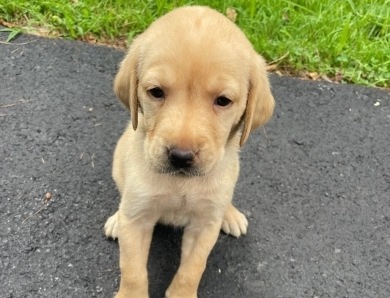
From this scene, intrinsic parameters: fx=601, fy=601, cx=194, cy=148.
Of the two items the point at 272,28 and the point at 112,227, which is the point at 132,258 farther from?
the point at 272,28

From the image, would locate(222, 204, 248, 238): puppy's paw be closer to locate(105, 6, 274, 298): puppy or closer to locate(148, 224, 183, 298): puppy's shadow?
locate(148, 224, 183, 298): puppy's shadow

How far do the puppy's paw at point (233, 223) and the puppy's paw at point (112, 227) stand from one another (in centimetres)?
71

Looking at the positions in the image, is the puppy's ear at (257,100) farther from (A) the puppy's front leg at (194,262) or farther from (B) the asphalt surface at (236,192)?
(B) the asphalt surface at (236,192)

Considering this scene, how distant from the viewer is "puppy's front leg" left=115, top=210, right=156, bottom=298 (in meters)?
3.31

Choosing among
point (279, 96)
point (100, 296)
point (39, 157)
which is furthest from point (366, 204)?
point (39, 157)

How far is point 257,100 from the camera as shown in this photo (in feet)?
10.4

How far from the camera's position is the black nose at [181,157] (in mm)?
2834

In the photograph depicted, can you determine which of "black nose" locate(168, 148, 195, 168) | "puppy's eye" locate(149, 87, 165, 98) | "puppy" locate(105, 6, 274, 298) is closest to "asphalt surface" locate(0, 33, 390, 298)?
"puppy" locate(105, 6, 274, 298)

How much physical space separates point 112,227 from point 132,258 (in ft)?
1.86

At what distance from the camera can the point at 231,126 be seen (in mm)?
3125

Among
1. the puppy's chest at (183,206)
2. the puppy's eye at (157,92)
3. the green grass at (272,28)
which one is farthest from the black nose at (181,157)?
the green grass at (272,28)

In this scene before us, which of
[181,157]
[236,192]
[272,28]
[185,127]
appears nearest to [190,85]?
[185,127]

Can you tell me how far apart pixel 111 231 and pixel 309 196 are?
148 cm

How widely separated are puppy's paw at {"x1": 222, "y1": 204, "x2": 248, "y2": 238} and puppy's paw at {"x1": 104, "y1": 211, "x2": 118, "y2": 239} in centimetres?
71
